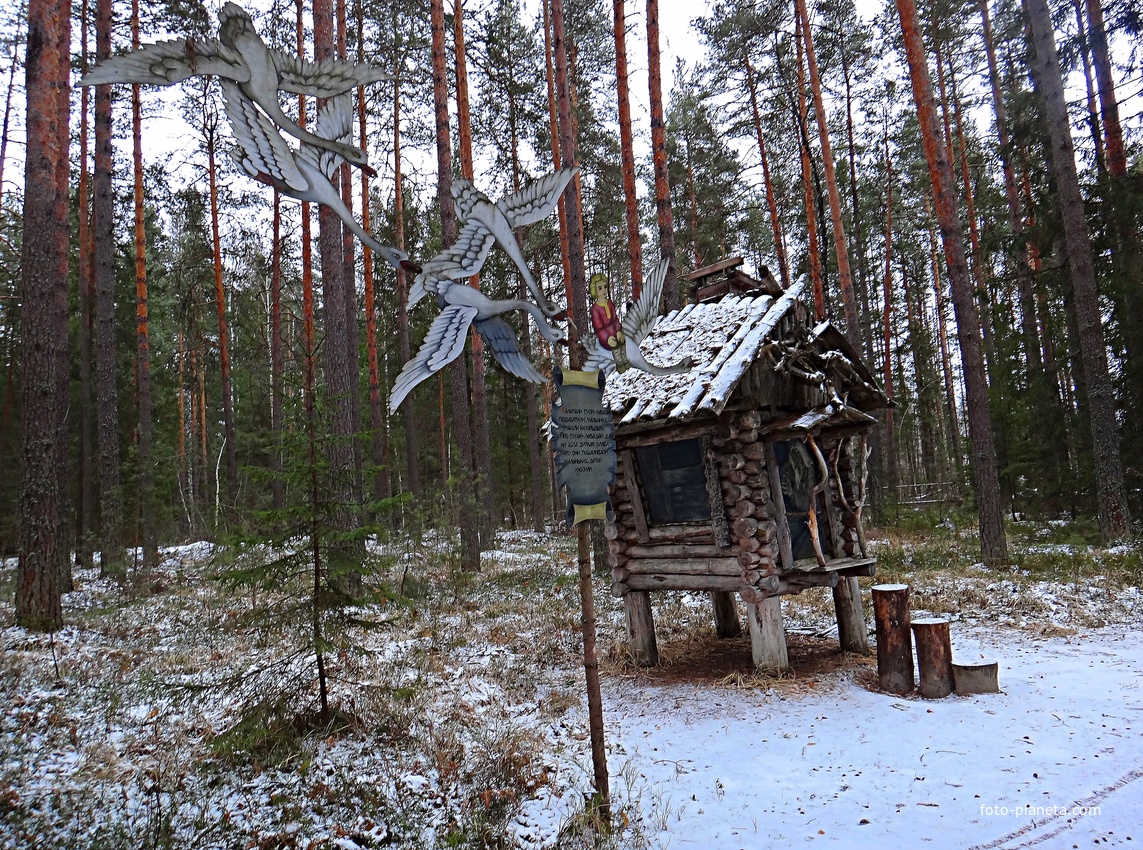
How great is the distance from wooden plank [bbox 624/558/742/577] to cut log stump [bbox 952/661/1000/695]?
226 centimetres

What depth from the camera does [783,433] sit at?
6773mm

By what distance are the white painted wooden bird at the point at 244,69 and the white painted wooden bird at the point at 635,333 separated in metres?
1.91

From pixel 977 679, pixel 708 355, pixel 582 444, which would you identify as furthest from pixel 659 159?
pixel 977 679

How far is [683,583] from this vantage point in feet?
23.8

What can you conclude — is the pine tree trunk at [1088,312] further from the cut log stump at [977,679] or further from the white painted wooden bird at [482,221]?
the white painted wooden bird at [482,221]

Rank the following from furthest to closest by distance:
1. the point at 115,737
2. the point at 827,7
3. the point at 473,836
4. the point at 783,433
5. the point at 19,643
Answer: the point at 827,7 → the point at 19,643 → the point at 783,433 → the point at 115,737 → the point at 473,836

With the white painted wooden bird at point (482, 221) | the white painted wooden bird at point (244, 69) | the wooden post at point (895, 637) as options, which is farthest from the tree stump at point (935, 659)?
the white painted wooden bird at point (244, 69)

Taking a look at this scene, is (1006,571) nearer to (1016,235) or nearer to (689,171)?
(1016,235)

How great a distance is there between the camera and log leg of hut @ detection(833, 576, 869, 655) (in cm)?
775

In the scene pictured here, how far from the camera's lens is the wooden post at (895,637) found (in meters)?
6.26

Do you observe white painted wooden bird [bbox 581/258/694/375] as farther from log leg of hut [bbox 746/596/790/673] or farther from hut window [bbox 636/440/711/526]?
log leg of hut [bbox 746/596/790/673]

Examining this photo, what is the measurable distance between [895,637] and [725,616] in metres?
2.90

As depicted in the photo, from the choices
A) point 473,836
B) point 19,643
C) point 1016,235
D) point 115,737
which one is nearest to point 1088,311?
point 1016,235

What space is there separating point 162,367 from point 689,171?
70.2 feet
